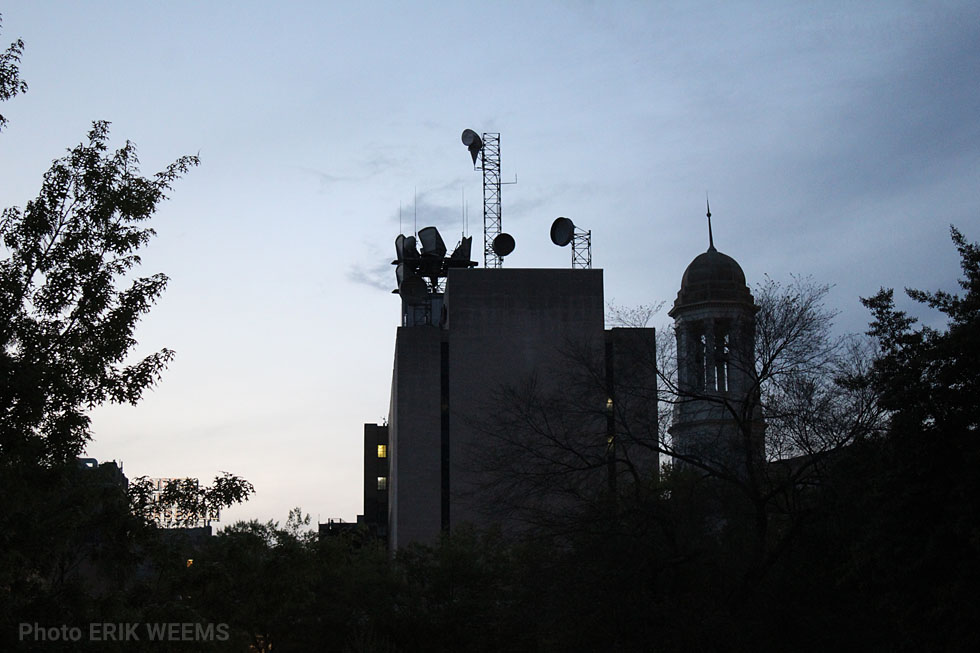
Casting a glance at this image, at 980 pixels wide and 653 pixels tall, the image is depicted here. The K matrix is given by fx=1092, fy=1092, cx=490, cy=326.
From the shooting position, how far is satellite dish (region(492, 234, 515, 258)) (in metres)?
88.9

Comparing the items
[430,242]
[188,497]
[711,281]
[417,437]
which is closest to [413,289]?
[430,242]

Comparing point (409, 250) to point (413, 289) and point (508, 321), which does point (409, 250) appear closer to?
point (413, 289)

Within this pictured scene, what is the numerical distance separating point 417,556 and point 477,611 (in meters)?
6.01

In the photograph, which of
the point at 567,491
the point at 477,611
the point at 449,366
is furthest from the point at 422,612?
the point at 449,366

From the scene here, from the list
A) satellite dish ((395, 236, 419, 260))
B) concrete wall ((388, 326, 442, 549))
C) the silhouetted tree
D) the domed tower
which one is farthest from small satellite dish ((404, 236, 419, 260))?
the silhouetted tree

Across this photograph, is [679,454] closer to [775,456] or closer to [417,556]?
[775,456]

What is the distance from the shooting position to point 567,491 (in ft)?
95.1

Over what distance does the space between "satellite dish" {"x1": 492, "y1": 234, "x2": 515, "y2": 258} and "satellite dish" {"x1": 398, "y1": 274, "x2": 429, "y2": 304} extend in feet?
26.4

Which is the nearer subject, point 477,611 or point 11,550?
point 11,550

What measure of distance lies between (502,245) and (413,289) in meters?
9.22

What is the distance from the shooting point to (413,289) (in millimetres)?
93188

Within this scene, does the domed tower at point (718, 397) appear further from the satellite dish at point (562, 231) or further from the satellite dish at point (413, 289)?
the satellite dish at point (413, 289)

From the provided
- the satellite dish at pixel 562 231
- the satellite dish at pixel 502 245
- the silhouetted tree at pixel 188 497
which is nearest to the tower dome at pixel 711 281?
the satellite dish at pixel 562 231

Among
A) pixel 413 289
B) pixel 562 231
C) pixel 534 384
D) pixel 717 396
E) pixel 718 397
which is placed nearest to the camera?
pixel 718 397
